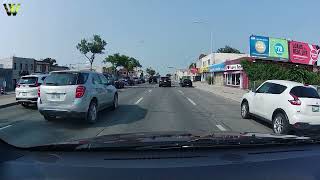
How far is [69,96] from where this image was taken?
14070mm

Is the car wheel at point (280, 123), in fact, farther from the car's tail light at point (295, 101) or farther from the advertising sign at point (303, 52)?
the advertising sign at point (303, 52)

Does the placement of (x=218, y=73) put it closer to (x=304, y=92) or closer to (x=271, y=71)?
(x=271, y=71)

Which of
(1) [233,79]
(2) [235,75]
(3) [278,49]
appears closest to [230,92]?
(3) [278,49]

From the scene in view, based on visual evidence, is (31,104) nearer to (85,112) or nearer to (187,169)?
(85,112)

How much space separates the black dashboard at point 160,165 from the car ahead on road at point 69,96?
10.9m

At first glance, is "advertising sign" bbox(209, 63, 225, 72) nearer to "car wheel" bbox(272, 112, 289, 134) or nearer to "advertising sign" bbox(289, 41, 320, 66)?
"advertising sign" bbox(289, 41, 320, 66)

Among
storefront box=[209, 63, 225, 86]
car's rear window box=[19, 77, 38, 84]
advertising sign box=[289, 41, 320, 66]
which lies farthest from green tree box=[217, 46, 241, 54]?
car's rear window box=[19, 77, 38, 84]

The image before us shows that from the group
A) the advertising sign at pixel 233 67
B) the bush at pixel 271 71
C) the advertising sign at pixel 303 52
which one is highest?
the advertising sign at pixel 303 52

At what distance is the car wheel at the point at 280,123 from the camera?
12438 mm

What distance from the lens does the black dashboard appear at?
9.44ft

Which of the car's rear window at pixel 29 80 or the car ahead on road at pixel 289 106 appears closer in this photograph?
the car ahead on road at pixel 289 106

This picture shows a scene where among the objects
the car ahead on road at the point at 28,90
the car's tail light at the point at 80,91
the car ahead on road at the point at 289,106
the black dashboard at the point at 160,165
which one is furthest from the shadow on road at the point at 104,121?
the black dashboard at the point at 160,165

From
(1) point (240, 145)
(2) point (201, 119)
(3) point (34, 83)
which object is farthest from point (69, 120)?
(1) point (240, 145)

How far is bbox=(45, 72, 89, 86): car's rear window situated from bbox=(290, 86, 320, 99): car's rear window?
6719 mm
